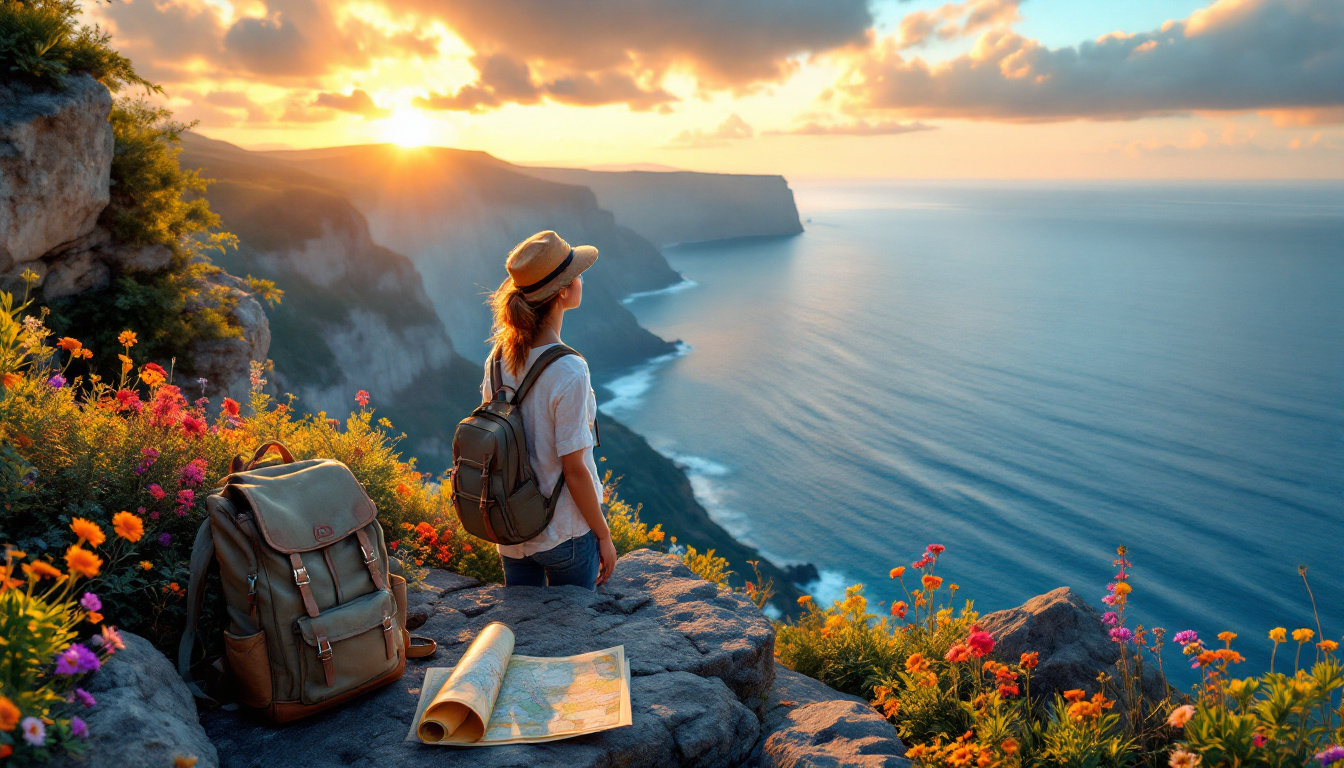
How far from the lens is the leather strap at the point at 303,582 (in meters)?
2.84

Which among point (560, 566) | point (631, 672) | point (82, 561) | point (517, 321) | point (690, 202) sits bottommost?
point (631, 672)

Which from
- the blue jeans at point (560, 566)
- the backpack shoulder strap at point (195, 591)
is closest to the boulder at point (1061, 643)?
the blue jeans at point (560, 566)

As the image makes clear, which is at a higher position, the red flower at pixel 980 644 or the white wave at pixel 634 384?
the red flower at pixel 980 644

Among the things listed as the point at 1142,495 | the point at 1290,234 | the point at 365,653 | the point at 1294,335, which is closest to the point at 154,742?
the point at 365,653

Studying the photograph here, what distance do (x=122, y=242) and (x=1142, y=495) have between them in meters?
49.0

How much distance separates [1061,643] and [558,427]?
12.2ft

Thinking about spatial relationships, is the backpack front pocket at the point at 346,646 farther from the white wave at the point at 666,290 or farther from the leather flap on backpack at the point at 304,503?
the white wave at the point at 666,290

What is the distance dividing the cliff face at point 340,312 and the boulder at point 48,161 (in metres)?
26.4

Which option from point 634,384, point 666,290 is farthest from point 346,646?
point 666,290

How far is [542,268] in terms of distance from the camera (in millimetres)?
3598

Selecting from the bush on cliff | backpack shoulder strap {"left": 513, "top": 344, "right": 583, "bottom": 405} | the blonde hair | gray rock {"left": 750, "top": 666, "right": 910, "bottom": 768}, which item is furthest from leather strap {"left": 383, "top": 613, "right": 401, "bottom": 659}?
the bush on cliff

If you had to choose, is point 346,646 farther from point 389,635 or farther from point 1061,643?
point 1061,643

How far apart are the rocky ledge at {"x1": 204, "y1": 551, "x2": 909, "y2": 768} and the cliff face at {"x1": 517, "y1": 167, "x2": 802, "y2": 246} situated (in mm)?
156751

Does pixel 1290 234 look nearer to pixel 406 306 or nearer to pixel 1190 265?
pixel 1190 265
